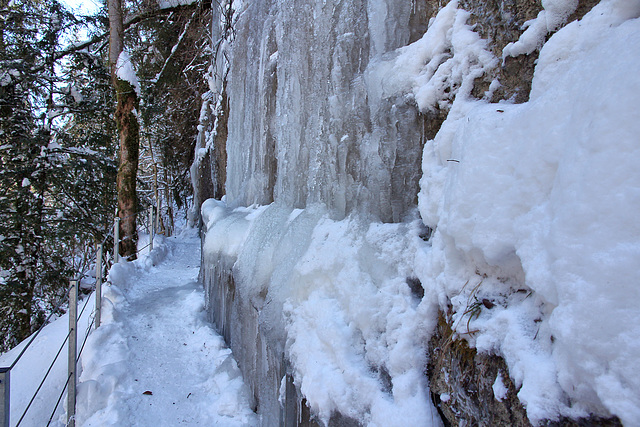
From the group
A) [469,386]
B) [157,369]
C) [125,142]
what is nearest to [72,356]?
[157,369]

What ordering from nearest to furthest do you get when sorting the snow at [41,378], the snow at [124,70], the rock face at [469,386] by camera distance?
the rock face at [469,386] < the snow at [41,378] < the snow at [124,70]

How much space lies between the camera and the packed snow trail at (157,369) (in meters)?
3.08

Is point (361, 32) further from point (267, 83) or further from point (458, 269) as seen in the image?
point (267, 83)

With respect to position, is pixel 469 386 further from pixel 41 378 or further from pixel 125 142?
pixel 125 142

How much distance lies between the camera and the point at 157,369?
3.66 m

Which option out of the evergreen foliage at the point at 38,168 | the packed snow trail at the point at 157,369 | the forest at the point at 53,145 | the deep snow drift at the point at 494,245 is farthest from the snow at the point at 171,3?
the deep snow drift at the point at 494,245

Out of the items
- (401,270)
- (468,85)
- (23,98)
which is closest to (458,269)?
(401,270)

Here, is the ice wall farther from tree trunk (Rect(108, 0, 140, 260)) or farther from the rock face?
tree trunk (Rect(108, 0, 140, 260))

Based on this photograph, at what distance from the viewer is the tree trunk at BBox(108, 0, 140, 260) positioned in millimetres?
6758

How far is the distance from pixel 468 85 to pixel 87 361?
3815 mm

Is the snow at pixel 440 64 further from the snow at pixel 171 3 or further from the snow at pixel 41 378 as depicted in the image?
the snow at pixel 171 3

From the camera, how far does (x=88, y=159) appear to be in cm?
803

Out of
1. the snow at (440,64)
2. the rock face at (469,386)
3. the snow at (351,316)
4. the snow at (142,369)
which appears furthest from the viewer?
the snow at (142,369)

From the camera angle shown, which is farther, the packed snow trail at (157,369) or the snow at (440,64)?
the packed snow trail at (157,369)
